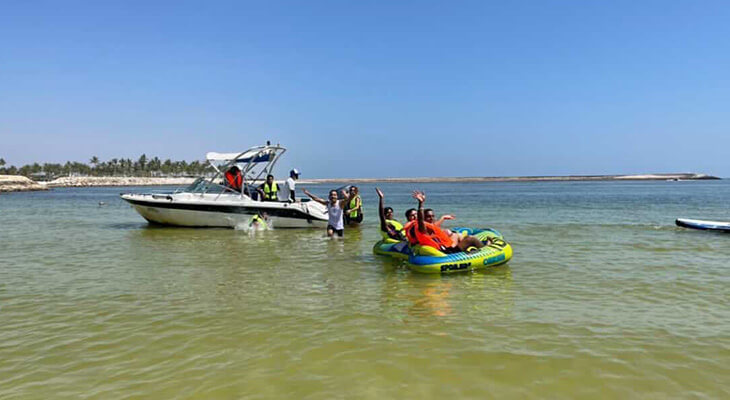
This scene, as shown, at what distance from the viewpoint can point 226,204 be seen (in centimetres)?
1755

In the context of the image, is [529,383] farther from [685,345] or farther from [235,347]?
[235,347]

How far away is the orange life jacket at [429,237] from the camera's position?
10000mm

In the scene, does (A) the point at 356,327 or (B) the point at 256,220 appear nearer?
(A) the point at 356,327

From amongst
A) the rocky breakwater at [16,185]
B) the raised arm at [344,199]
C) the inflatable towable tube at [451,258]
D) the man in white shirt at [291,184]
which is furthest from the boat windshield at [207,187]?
the rocky breakwater at [16,185]

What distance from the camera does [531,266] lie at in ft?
36.1

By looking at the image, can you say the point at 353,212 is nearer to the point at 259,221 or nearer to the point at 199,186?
the point at 259,221

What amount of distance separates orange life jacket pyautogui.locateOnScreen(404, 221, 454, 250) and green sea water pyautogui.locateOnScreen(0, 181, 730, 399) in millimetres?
763

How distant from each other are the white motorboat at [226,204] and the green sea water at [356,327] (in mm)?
5281

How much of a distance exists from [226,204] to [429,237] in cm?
964

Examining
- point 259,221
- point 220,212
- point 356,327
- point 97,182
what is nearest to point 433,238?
point 356,327

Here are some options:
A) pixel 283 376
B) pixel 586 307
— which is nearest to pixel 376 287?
pixel 586 307

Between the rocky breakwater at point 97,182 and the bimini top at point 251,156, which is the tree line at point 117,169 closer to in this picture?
the rocky breakwater at point 97,182

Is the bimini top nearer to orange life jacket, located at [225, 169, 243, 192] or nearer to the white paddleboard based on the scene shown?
orange life jacket, located at [225, 169, 243, 192]

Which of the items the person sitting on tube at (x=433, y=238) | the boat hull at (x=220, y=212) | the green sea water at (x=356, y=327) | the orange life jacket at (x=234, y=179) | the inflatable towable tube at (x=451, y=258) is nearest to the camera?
the green sea water at (x=356, y=327)
